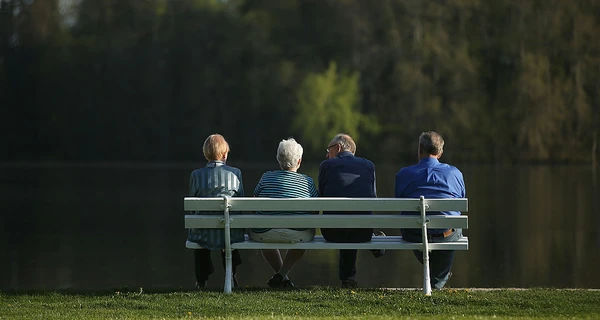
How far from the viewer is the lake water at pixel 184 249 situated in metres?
10.7

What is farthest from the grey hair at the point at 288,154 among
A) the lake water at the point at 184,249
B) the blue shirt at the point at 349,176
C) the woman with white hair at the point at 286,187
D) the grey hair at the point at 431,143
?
the lake water at the point at 184,249

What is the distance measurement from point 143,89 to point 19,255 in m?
46.3

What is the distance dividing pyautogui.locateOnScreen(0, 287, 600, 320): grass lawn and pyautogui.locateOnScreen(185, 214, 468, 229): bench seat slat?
492 mm

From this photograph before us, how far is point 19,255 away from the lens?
12.5m

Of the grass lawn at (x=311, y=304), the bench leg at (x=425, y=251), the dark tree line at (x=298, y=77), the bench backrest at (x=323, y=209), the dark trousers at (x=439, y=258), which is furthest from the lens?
the dark tree line at (x=298, y=77)

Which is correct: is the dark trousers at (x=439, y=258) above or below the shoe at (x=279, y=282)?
above

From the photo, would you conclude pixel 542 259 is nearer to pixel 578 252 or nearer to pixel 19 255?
pixel 578 252

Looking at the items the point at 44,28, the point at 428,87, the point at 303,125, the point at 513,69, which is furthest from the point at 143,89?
the point at 513,69

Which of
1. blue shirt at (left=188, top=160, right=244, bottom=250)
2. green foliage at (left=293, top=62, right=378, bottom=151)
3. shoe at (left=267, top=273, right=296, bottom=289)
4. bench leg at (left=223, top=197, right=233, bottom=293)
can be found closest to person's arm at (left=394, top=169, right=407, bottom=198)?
shoe at (left=267, top=273, right=296, bottom=289)

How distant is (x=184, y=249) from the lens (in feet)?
44.3

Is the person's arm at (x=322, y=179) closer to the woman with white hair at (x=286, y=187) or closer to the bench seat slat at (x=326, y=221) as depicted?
the woman with white hair at (x=286, y=187)

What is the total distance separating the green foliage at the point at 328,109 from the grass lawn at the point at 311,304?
45.7m

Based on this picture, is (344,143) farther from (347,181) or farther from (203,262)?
(203,262)

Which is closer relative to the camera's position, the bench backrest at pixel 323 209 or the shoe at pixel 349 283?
the bench backrest at pixel 323 209
